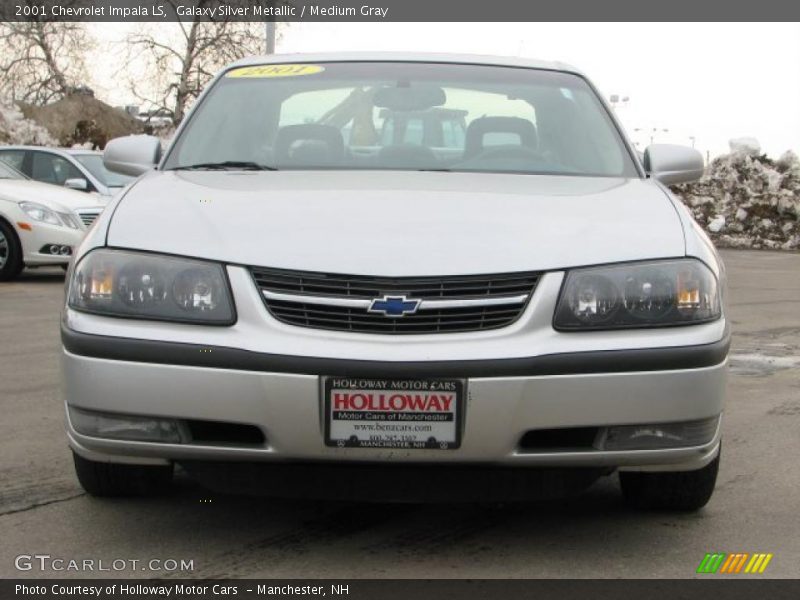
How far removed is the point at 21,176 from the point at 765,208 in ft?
49.6

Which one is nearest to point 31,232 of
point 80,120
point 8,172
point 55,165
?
point 8,172

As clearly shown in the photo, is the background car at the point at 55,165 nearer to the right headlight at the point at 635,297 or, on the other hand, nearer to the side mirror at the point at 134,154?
the side mirror at the point at 134,154

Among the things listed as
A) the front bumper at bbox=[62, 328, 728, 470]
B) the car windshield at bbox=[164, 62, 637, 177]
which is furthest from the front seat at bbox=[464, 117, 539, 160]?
the front bumper at bbox=[62, 328, 728, 470]

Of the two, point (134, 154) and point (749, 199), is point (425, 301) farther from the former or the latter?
point (749, 199)

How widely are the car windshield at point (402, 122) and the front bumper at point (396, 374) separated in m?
1.28

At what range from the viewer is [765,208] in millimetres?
24766

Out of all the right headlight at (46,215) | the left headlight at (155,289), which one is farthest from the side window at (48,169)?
the left headlight at (155,289)

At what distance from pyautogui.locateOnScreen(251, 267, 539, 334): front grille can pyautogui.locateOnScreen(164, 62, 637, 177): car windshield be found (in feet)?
3.74

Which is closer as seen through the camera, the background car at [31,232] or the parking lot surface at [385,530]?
the parking lot surface at [385,530]

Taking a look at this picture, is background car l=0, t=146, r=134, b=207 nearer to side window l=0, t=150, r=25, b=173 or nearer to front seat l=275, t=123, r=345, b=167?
side window l=0, t=150, r=25, b=173

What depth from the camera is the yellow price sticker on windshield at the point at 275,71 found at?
17.3ft

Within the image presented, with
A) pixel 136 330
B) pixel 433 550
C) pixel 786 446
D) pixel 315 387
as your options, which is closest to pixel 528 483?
pixel 433 550

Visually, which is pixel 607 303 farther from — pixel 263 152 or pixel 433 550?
pixel 263 152

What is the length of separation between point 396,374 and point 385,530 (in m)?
0.82
